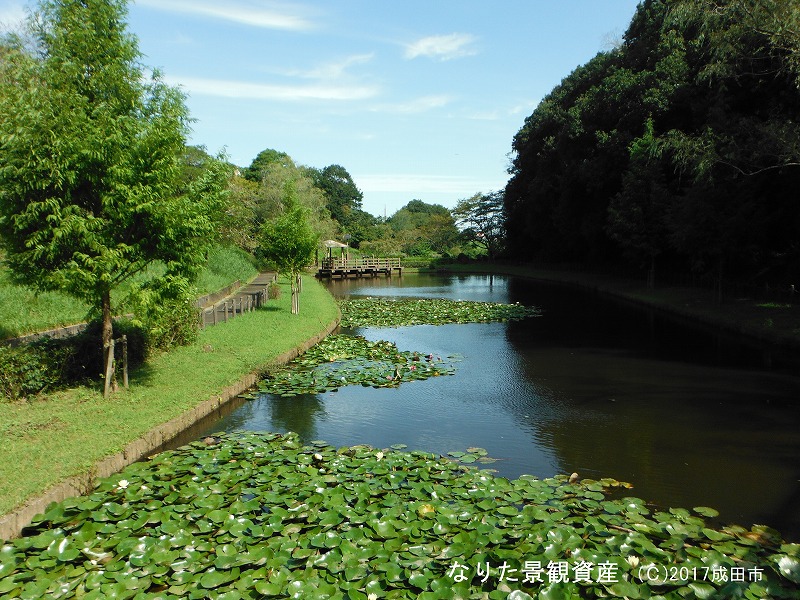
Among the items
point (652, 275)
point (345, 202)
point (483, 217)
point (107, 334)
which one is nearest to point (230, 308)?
point (107, 334)

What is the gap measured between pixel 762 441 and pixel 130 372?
36.2 ft

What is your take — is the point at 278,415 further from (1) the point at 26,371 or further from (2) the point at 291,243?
(2) the point at 291,243

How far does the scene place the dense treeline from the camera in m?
16.3

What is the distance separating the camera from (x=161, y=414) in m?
9.59

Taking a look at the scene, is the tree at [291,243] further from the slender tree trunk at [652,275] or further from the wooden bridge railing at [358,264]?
the wooden bridge railing at [358,264]

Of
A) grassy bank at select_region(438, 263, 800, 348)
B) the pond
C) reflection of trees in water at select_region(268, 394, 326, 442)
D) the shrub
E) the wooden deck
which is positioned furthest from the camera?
the wooden deck

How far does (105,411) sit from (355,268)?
1794 inches

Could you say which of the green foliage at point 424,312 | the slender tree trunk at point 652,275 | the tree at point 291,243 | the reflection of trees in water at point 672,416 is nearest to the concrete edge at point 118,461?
the reflection of trees in water at point 672,416

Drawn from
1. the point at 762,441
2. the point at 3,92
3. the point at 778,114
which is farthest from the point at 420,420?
the point at 778,114

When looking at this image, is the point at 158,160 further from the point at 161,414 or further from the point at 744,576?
the point at 744,576

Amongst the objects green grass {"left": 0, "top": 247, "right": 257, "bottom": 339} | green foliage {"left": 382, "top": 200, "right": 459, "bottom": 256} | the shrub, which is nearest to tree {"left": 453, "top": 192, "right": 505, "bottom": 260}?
green foliage {"left": 382, "top": 200, "right": 459, "bottom": 256}

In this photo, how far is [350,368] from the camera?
14.7 meters

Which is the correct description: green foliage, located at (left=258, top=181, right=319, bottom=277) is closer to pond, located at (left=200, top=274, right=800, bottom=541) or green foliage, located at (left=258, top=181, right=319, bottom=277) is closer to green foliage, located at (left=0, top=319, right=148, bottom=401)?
pond, located at (left=200, top=274, right=800, bottom=541)

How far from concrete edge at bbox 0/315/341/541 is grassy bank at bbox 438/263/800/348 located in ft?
49.2
